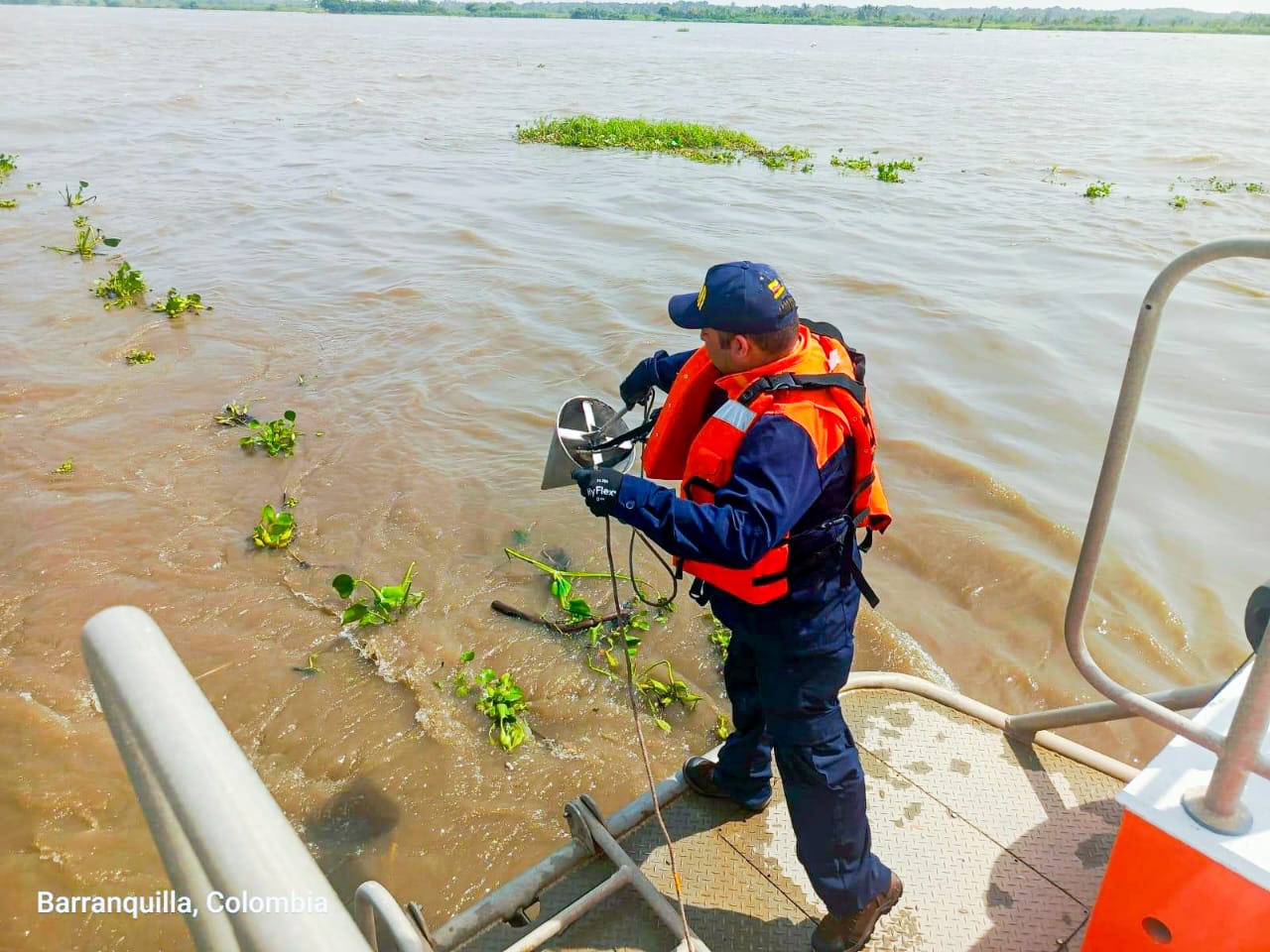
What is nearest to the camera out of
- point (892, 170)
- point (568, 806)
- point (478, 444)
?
point (568, 806)

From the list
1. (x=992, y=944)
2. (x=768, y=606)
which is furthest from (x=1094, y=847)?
(x=768, y=606)

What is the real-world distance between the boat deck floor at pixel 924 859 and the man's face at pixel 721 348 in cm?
166

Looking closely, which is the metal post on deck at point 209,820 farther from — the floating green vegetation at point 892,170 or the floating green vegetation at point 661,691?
the floating green vegetation at point 892,170

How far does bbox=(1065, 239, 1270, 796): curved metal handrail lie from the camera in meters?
1.64

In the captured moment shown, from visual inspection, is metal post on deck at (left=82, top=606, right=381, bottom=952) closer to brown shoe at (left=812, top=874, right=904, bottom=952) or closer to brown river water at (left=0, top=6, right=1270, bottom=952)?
brown shoe at (left=812, top=874, right=904, bottom=952)


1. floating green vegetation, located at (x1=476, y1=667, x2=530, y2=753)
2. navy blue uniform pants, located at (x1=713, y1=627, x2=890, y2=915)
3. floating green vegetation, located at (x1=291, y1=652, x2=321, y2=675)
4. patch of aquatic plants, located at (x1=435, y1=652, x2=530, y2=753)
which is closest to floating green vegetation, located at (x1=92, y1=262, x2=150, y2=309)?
floating green vegetation, located at (x1=291, y1=652, x2=321, y2=675)

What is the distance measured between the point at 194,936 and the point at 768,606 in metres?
1.79

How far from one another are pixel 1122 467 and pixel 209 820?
1921mm

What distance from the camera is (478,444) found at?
6996 millimetres

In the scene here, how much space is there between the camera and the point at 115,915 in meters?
3.22

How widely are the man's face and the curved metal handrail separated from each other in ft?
3.24

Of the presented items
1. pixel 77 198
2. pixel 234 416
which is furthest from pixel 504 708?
pixel 77 198

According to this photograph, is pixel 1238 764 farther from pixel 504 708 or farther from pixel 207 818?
pixel 504 708

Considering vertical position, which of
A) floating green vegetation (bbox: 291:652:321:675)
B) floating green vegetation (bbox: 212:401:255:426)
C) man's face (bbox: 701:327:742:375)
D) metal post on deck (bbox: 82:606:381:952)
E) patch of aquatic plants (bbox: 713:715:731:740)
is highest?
man's face (bbox: 701:327:742:375)
